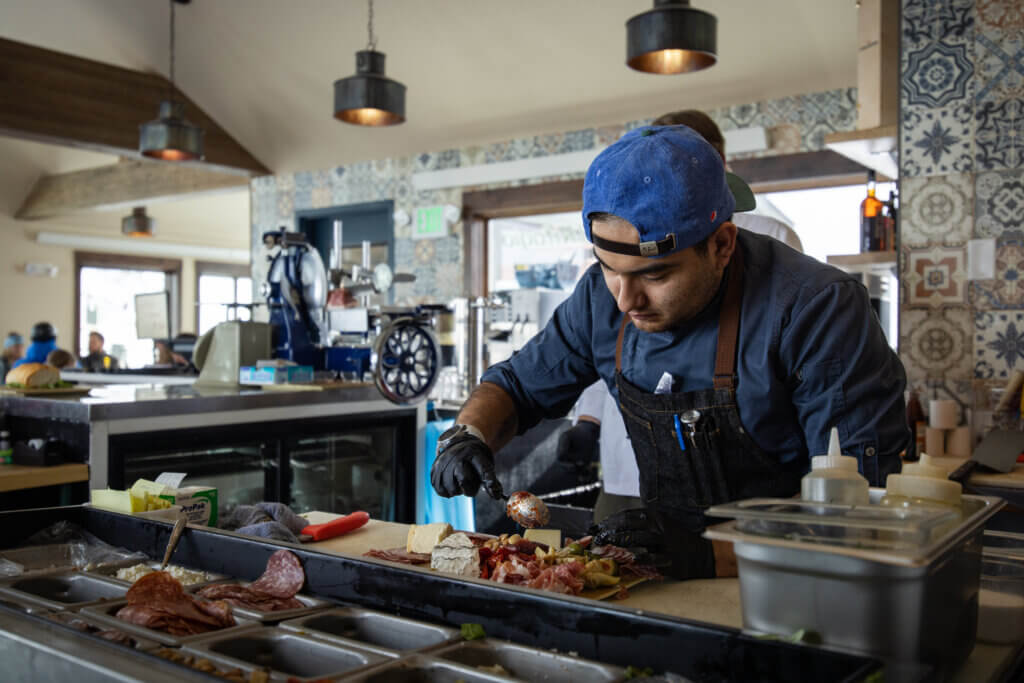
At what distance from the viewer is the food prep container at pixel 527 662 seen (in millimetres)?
1107

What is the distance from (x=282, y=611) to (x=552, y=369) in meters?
0.90

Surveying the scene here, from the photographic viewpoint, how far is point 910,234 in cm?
358

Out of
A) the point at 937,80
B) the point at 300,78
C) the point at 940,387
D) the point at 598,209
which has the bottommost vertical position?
the point at 940,387

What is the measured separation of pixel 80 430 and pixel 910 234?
3.13 m

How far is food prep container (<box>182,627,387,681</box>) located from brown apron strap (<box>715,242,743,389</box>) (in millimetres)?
835

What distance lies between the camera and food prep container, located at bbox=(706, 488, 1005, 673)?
97 centimetres

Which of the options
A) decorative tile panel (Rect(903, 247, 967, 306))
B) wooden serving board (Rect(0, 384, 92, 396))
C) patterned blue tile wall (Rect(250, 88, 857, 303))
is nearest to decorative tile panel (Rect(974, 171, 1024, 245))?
decorative tile panel (Rect(903, 247, 967, 306))

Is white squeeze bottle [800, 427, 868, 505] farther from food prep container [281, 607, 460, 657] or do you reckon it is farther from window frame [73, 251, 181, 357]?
window frame [73, 251, 181, 357]

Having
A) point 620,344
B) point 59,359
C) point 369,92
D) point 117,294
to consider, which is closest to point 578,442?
point 620,344

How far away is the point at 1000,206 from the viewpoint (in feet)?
11.2

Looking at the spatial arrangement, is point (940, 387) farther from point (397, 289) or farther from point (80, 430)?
point (397, 289)

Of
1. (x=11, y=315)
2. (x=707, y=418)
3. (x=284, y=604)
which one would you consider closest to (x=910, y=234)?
(x=707, y=418)

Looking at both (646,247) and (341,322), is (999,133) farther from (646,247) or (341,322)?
(341,322)

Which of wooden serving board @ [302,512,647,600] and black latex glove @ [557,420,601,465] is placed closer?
wooden serving board @ [302,512,647,600]
